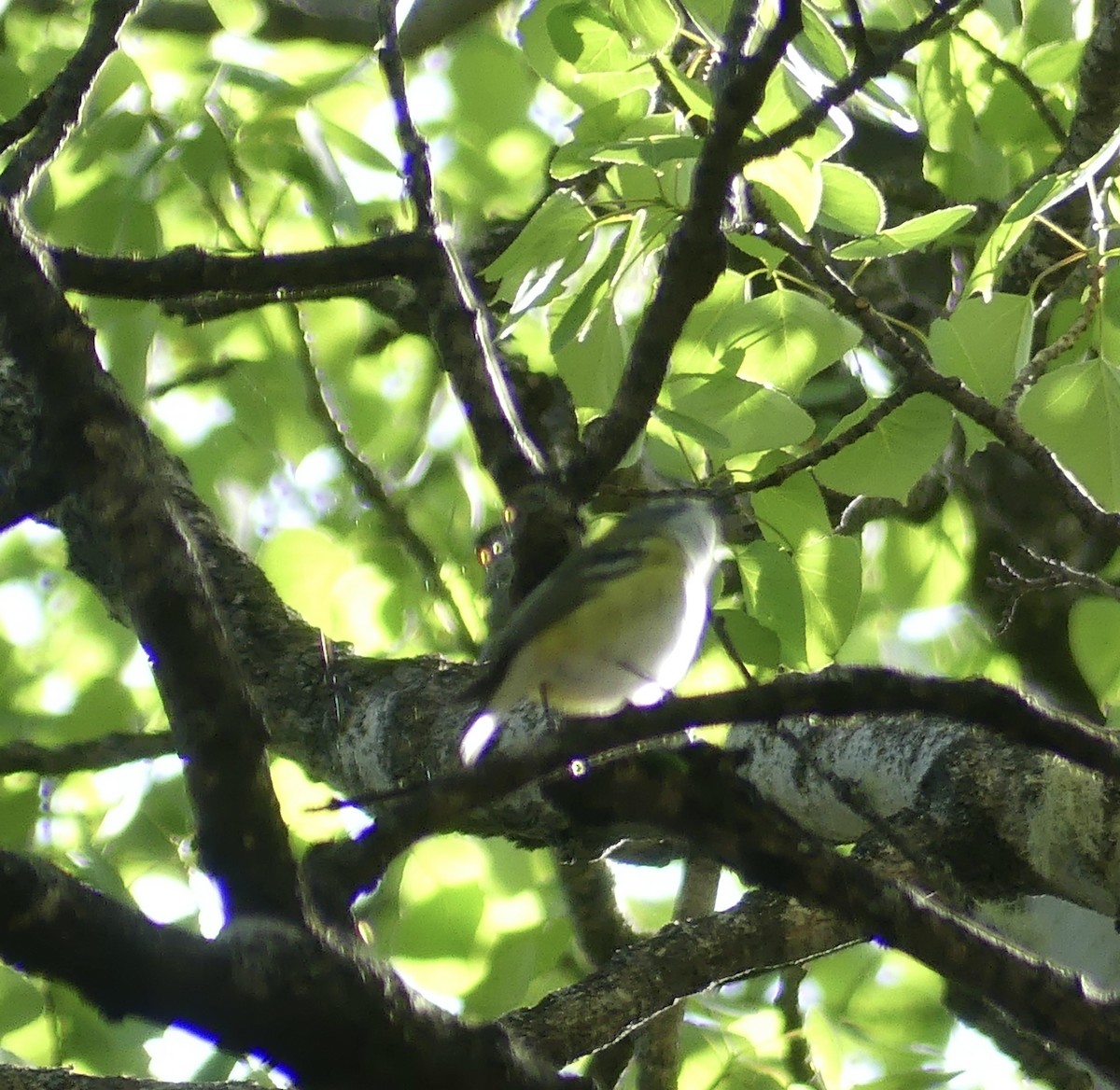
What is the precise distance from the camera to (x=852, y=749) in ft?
5.74

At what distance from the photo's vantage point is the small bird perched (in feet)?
6.30

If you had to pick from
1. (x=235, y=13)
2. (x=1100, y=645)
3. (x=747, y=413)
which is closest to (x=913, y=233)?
(x=747, y=413)

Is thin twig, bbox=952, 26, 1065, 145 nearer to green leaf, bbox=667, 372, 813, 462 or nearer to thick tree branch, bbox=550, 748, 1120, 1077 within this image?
green leaf, bbox=667, 372, 813, 462

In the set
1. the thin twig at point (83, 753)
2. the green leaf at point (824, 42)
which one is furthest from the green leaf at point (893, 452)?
the thin twig at point (83, 753)

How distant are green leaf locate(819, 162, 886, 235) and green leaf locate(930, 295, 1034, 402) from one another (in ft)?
0.45

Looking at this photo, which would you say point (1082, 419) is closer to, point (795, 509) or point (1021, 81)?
point (795, 509)

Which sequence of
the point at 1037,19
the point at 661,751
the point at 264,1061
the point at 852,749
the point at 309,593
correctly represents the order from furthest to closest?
the point at 309,593 < the point at 1037,19 < the point at 852,749 < the point at 661,751 < the point at 264,1061

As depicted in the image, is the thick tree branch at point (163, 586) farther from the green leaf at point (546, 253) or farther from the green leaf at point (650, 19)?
the green leaf at point (650, 19)

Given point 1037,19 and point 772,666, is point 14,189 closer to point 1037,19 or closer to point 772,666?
point 772,666

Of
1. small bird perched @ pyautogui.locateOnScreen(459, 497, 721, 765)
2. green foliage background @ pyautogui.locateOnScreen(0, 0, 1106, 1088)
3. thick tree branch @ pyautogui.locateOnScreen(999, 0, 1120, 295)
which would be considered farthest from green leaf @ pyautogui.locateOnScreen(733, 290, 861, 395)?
thick tree branch @ pyautogui.locateOnScreen(999, 0, 1120, 295)

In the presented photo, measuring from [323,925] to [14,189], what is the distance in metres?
0.94

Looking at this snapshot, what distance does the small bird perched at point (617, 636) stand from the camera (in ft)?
6.30

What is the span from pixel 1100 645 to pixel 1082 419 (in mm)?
597

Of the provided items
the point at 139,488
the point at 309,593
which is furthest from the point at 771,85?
the point at 309,593
